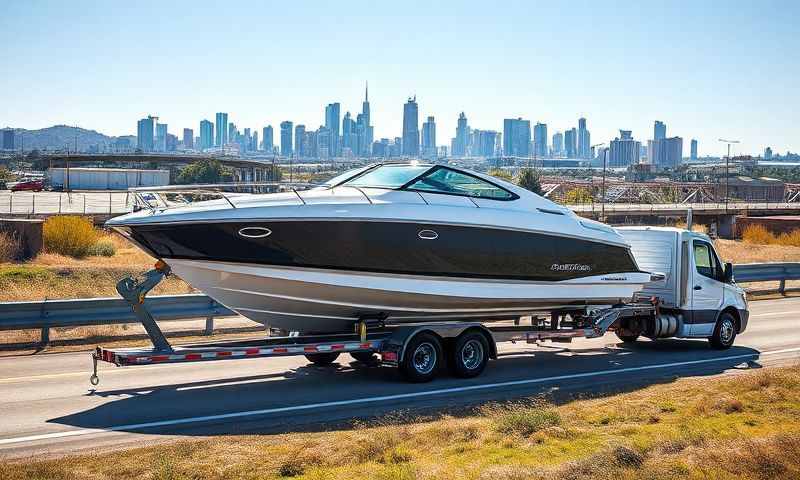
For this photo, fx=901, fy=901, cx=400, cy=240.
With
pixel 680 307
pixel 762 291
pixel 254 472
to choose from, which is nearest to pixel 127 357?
pixel 254 472

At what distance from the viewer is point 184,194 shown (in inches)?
498

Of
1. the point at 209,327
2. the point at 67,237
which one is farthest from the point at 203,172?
the point at 209,327

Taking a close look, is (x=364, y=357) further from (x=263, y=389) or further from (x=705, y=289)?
(x=705, y=289)

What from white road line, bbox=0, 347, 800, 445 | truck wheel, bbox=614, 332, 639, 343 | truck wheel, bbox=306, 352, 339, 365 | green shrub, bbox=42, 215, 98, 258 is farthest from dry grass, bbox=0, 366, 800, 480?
green shrub, bbox=42, 215, 98, 258

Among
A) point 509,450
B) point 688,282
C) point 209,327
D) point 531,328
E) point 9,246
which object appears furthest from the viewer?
point 9,246

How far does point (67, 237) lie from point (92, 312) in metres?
17.8

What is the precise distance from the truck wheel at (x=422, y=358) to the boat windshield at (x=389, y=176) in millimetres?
2375

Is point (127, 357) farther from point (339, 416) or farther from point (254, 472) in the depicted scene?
point (254, 472)

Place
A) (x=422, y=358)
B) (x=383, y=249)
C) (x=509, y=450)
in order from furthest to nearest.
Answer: (x=422, y=358)
(x=383, y=249)
(x=509, y=450)

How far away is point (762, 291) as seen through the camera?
28844mm

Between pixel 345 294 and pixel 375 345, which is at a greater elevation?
pixel 345 294

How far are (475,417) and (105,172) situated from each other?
10286 cm

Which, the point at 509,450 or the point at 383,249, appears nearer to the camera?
the point at 509,450

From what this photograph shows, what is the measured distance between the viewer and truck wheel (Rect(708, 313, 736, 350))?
17.8m
